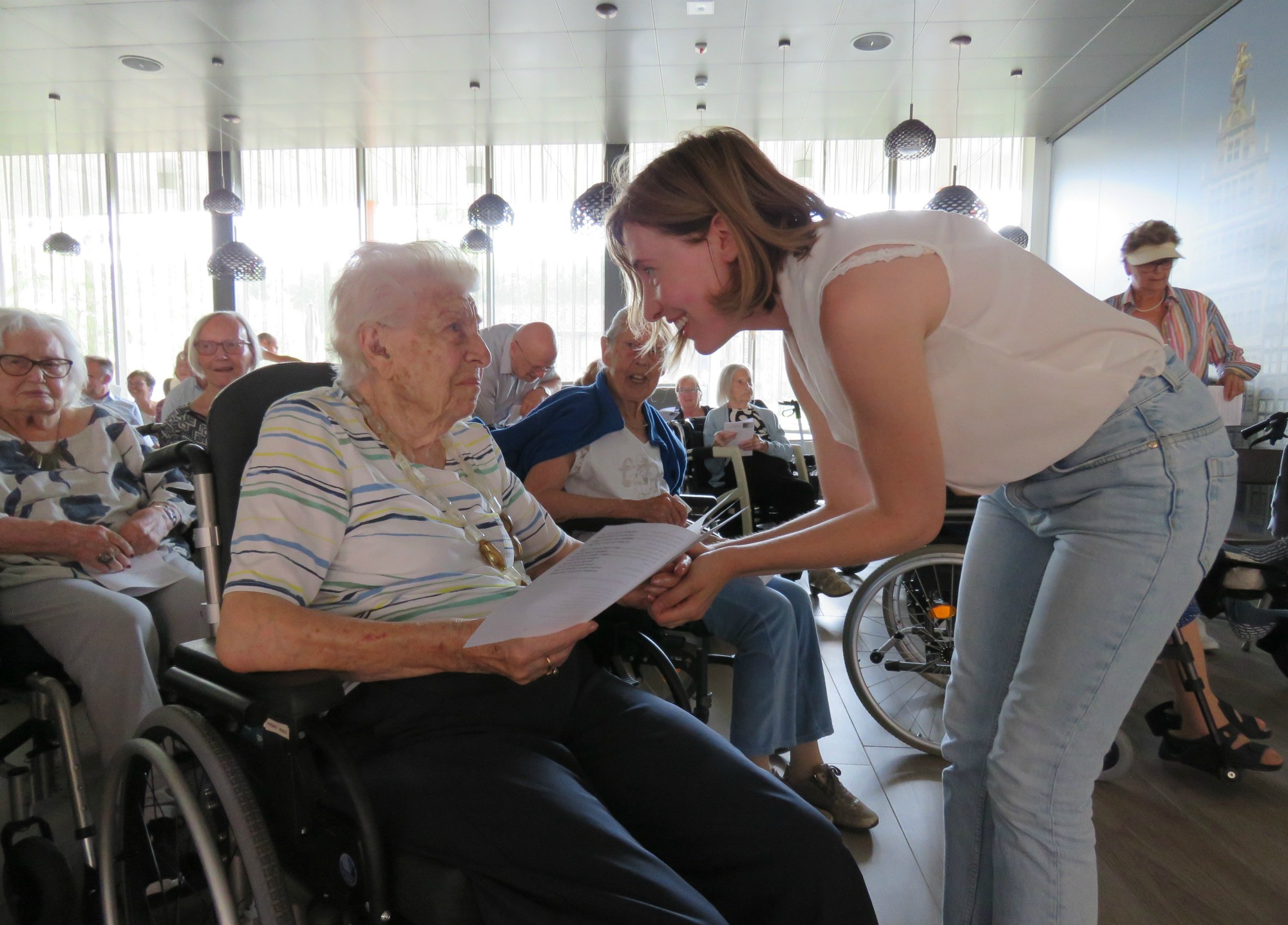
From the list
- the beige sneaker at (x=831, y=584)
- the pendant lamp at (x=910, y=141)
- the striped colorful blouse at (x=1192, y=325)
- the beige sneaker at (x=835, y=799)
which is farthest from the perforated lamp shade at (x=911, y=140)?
the beige sneaker at (x=835, y=799)

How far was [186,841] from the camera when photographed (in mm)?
1181

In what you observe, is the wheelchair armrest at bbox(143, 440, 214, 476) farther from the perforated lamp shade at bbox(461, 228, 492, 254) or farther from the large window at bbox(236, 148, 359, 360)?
the large window at bbox(236, 148, 359, 360)

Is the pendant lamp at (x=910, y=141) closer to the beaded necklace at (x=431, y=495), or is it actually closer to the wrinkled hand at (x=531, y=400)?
the wrinkled hand at (x=531, y=400)

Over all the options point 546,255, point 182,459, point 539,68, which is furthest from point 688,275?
point 546,255

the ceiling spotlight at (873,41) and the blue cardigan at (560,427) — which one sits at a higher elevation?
the ceiling spotlight at (873,41)

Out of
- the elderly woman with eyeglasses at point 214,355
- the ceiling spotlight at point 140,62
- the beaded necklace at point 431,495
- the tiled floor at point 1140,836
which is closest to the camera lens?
the beaded necklace at point 431,495

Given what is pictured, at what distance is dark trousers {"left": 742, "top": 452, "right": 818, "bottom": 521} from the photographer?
3623mm

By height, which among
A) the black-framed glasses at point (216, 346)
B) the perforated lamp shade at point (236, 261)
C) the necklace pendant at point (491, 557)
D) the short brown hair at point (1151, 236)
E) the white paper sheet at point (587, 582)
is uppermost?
the perforated lamp shade at point (236, 261)

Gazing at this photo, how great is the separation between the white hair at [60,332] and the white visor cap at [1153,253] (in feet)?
11.6

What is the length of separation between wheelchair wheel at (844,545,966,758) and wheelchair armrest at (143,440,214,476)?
5.16 feet

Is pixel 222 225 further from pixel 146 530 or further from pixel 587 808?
pixel 587 808

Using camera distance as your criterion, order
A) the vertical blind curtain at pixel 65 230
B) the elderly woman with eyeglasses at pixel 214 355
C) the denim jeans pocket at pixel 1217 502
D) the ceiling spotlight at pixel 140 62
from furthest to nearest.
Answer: the vertical blind curtain at pixel 65 230 < the ceiling spotlight at pixel 140 62 < the elderly woman with eyeglasses at pixel 214 355 < the denim jeans pocket at pixel 1217 502

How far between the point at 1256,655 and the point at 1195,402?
9.04 ft

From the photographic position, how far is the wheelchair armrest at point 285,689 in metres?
0.87
